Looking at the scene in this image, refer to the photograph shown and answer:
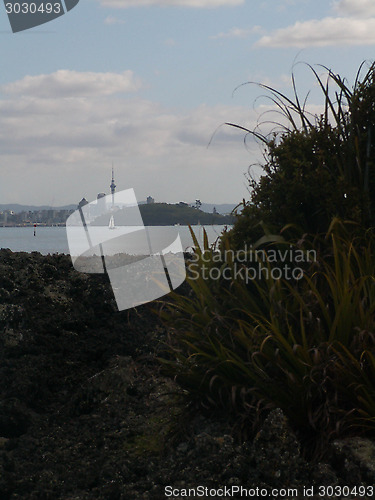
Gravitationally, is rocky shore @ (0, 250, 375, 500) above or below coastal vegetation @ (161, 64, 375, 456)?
below

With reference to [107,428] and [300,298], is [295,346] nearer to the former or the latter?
[300,298]

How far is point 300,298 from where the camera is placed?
3363 mm

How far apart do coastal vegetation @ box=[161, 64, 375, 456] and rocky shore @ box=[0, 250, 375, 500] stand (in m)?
0.21

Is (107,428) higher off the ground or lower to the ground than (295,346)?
lower

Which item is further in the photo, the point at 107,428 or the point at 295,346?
the point at 107,428

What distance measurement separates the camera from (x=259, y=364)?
135 inches

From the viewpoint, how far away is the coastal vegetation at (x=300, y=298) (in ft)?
10.8

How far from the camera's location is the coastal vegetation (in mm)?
3301

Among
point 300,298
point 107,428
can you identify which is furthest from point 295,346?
point 107,428

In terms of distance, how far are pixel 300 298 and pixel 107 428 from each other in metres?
1.77

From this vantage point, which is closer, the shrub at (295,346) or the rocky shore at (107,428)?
the rocky shore at (107,428)

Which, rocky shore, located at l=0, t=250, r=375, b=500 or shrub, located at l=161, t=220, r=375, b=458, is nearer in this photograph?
rocky shore, located at l=0, t=250, r=375, b=500

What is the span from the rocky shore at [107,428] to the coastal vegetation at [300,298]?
8.2 inches

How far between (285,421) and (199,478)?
0.55 m
